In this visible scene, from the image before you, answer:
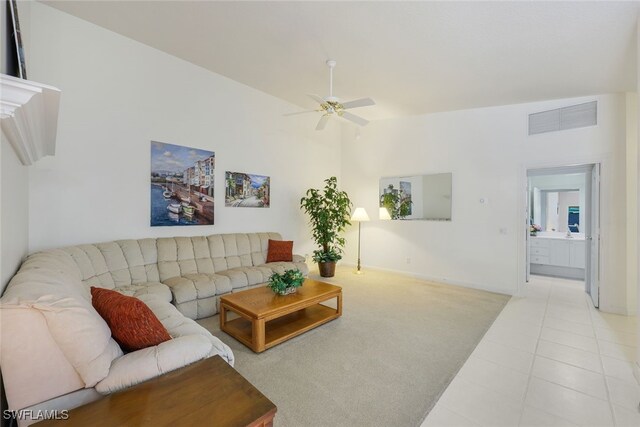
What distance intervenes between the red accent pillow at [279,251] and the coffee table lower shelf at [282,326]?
1321 millimetres

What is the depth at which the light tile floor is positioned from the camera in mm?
1778

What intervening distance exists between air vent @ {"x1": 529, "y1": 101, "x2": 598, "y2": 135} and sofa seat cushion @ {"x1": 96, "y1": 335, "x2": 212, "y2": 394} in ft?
17.1

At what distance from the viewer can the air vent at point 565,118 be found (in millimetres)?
3758

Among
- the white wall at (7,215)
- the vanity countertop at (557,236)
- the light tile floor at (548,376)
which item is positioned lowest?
the light tile floor at (548,376)

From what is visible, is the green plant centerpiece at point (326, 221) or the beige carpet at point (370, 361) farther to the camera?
the green plant centerpiece at point (326, 221)

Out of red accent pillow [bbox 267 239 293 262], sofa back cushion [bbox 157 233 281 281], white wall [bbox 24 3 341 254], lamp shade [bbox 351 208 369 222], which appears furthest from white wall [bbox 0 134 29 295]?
lamp shade [bbox 351 208 369 222]

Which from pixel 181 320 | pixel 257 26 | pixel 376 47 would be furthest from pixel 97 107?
pixel 376 47

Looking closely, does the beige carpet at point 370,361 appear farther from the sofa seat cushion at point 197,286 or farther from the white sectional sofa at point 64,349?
the white sectional sofa at point 64,349

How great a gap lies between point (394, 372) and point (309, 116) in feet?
16.2

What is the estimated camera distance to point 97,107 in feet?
10.3

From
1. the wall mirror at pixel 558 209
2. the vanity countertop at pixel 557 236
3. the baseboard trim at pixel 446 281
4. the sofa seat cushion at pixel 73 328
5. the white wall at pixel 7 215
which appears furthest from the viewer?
the wall mirror at pixel 558 209

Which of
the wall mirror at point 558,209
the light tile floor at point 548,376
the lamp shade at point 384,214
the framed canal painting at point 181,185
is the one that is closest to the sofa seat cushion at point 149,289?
the framed canal painting at point 181,185

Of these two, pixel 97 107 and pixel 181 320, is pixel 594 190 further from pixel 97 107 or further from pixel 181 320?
pixel 97 107

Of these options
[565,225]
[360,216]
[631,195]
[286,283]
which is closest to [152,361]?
[286,283]
